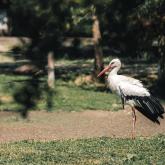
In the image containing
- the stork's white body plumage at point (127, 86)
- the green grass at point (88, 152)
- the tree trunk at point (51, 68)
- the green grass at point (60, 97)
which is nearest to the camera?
the green grass at point (88, 152)

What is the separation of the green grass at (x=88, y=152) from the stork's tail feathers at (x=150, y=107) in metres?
0.70

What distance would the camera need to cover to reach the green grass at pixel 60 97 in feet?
63.4

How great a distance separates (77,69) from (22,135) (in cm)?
1634

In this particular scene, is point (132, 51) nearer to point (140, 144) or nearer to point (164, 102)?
point (164, 102)

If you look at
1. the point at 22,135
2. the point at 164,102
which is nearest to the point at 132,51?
the point at 164,102

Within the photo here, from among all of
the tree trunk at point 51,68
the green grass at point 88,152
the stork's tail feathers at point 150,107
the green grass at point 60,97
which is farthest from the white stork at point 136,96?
the tree trunk at point 51,68

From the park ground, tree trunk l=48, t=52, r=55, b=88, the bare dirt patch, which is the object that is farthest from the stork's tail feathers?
tree trunk l=48, t=52, r=55, b=88

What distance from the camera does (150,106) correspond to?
44.2ft

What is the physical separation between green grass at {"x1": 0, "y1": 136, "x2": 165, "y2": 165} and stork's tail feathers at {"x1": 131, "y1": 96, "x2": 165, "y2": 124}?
705 mm

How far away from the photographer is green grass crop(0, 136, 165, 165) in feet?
34.2

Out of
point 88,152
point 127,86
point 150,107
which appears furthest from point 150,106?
point 88,152

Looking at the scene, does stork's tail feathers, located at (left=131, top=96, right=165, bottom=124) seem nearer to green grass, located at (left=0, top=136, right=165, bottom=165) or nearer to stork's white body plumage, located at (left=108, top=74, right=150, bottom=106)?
stork's white body plumage, located at (left=108, top=74, right=150, bottom=106)

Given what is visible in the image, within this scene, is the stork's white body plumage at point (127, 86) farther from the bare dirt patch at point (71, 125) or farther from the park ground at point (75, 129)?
the bare dirt patch at point (71, 125)

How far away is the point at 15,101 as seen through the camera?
784 inches
